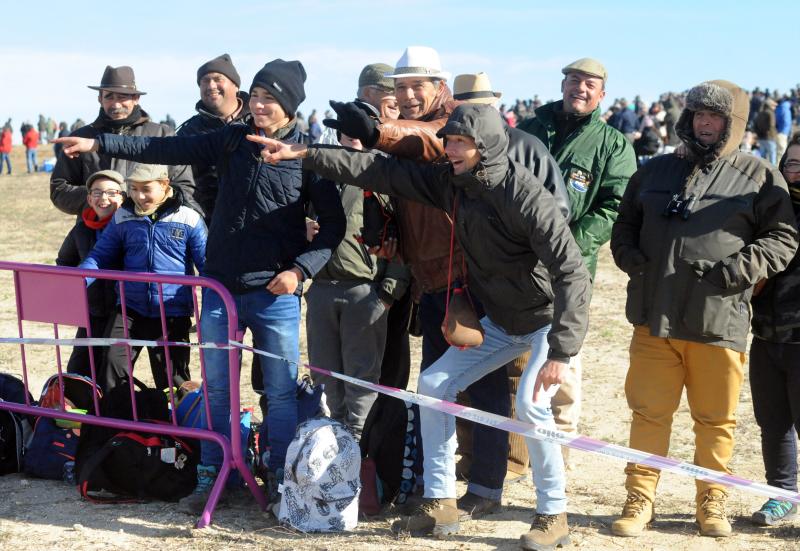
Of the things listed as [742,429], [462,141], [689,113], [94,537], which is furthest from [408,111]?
[742,429]

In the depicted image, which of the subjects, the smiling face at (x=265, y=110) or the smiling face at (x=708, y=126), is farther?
the smiling face at (x=265, y=110)

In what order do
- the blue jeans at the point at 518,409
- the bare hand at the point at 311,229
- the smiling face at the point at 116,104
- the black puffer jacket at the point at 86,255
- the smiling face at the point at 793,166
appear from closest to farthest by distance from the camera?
the blue jeans at the point at 518,409 → the smiling face at the point at 793,166 → the bare hand at the point at 311,229 → the black puffer jacket at the point at 86,255 → the smiling face at the point at 116,104

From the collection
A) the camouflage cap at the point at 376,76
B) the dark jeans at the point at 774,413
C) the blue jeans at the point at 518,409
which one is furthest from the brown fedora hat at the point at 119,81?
the dark jeans at the point at 774,413

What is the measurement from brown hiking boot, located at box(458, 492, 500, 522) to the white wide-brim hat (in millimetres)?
2206

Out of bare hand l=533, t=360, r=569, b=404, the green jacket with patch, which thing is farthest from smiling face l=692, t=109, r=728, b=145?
bare hand l=533, t=360, r=569, b=404

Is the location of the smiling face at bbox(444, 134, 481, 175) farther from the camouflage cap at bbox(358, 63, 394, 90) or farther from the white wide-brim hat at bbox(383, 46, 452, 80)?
the camouflage cap at bbox(358, 63, 394, 90)

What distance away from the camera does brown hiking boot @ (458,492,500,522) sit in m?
5.14

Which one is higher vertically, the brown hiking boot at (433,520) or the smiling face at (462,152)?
the smiling face at (462,152)

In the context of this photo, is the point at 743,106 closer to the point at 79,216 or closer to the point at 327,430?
the point at 327,430

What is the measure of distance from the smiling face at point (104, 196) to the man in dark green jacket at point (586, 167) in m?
2.74

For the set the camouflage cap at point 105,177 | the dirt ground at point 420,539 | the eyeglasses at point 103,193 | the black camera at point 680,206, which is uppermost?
the camouflage cap at point 105,177

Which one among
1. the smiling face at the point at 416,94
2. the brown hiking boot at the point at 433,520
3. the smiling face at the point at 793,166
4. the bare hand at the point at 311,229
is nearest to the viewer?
the brown hiking boot at the point at 433,520

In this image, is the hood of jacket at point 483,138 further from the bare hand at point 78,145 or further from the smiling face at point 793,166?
the bare hand at point 78,145

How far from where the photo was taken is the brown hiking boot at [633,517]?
16.2 ft
